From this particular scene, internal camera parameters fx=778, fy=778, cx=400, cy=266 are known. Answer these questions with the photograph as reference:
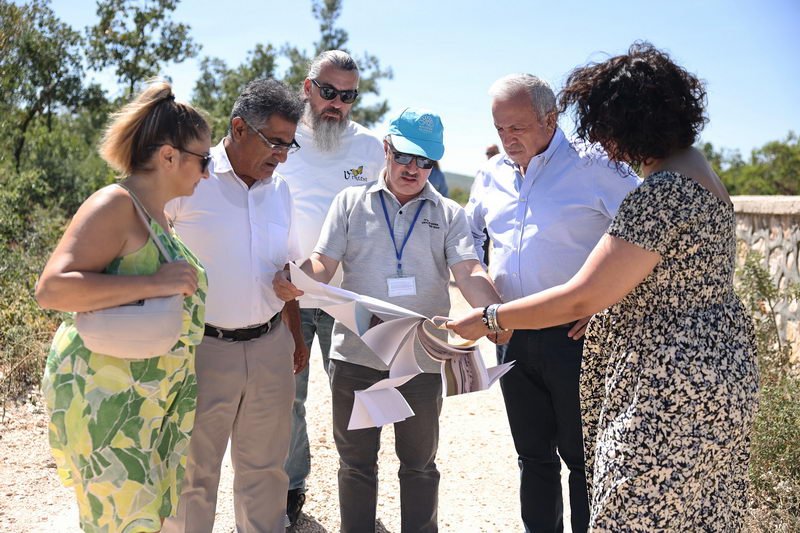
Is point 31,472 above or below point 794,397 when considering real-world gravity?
below

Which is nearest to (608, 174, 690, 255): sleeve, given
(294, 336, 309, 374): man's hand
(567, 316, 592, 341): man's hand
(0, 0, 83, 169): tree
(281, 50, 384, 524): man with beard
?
(567, 316, 592, 341): man's hand

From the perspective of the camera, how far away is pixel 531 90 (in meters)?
3.67

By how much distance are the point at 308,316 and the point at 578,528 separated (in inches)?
73.8

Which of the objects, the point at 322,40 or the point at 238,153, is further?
the point at 322,40

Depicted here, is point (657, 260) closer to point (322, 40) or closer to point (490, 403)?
point (490, 403)

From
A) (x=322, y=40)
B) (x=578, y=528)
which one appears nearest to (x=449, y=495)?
(x=578, y=528)

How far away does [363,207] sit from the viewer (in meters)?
3.77

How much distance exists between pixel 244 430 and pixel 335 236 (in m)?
1.00

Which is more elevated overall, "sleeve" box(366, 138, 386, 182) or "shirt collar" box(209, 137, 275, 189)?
"sleeve" box(366, 138, 386, 182)

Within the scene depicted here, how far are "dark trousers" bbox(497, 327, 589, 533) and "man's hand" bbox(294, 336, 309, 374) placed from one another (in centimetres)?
100

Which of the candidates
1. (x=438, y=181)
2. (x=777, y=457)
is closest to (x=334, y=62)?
(x=777, y=457)

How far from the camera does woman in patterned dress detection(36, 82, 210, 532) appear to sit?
2.60m

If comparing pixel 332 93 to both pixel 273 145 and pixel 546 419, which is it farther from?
pixel 546 419

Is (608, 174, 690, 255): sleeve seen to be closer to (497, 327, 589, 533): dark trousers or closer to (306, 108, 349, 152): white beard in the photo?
(497, 327, 589, 533): dark trousers
